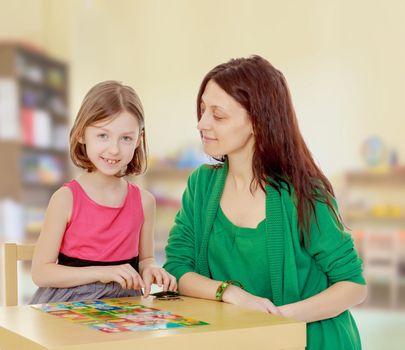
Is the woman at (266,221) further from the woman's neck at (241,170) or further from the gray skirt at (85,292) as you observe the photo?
the gray skirt at (85,292)

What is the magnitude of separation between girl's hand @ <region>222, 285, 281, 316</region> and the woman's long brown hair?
8.0 inches

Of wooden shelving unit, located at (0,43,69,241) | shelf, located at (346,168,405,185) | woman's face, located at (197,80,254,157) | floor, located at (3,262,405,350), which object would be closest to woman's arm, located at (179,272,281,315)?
woman's face, located at (197,80,254,157)

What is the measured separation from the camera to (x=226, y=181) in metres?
1.67

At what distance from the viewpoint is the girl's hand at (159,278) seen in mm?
1486

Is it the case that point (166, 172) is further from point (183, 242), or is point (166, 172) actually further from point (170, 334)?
point (170, 334)

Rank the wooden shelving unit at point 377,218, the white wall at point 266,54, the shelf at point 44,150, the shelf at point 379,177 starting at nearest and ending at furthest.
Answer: the shelf at point 44,150, the wooden shelving unit at point 377,218, the shelf at point 379,177, the white wall at point 266,54

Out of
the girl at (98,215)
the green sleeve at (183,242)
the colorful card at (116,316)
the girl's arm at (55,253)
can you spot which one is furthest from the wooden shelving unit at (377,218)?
the colorful card at (116,316)

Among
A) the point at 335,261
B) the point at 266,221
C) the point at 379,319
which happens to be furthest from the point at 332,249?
the point at 379,319

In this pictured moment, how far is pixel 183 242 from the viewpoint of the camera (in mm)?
1662

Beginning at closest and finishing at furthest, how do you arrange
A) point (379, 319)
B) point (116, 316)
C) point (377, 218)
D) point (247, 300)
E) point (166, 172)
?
1. point (116, 316)
2. point (247, 300)
3. point (379, 319)
4. point (377, 218)
5. point (166, 172)

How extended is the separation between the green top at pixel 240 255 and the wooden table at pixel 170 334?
263mm

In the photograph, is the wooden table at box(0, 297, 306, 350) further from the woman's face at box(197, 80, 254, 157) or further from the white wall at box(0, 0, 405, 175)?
the white wall at box(0, 0, 405, 175)

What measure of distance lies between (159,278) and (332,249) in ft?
1.18

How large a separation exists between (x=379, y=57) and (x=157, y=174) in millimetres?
2382
